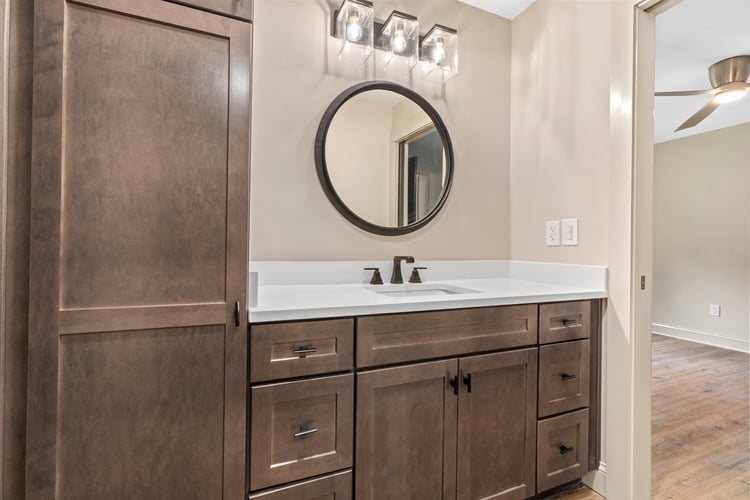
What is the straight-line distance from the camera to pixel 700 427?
2166mm

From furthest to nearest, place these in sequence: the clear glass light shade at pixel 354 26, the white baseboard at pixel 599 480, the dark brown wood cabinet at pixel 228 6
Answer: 1. the clear glass light shade at pixel 354 26
2. the white baseboard at pixel 599 480
3. the dark brown wood cabinet at pixel 228 6

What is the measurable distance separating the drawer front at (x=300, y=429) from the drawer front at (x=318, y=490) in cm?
2

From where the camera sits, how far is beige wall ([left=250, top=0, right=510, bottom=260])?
5.34 feet

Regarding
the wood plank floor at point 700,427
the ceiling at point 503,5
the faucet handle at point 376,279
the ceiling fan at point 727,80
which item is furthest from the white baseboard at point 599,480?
the ceiling fan at point 727,80

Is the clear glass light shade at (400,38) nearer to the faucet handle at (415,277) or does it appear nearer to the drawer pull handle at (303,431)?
the faucet handle at (415,277)

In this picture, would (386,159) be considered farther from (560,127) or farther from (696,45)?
(696,45)

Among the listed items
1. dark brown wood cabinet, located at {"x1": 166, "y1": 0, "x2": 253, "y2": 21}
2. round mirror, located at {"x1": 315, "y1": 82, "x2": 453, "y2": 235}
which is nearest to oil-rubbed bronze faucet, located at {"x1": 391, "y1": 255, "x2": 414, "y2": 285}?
round mirror, located at {"x1": 315, "y1": 82, "x2": 453, "y2": 235}

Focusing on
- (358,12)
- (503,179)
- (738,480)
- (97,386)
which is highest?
(358,12)

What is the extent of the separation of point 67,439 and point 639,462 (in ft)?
6.43

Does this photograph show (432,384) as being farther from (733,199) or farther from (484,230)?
(733,199)

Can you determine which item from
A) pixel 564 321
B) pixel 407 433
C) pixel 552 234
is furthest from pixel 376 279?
pixel 552 234

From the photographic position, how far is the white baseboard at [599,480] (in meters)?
1.58

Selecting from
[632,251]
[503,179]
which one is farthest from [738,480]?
[503,179]

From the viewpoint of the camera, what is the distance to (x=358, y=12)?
1.71 meters
